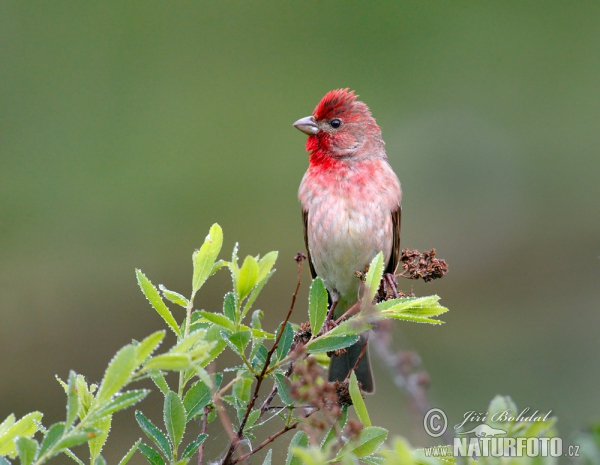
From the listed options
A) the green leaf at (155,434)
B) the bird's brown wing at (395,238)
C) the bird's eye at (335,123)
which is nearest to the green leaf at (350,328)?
the green leaf at (155,434)

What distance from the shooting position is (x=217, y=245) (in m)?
1.77

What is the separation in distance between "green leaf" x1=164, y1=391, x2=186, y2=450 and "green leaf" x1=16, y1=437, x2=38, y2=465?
359 millimetres

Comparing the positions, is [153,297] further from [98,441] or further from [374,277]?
[374,277]

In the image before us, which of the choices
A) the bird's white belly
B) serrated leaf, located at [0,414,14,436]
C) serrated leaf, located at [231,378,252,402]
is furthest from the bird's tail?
serrated leaf, located at [0,414,14,436]

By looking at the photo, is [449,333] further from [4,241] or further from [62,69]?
[62,69]

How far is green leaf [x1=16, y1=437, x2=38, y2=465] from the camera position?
129 centimetres

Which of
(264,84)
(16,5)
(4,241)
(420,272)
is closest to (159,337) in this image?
(420,272)

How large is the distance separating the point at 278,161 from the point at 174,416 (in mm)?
8052

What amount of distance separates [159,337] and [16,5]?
33.1ft

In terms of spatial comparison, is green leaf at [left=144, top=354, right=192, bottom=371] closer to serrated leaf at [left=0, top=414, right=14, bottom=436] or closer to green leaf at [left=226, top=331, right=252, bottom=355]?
green leaf at [left=226, top=331, right=252, bottom=355]

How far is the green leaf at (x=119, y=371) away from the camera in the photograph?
1.30 meters

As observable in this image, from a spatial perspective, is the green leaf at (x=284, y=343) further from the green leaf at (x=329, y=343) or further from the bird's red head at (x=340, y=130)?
the bird's red head at (x=340, y=130)

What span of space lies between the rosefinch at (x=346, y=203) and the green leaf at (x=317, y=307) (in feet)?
6.01

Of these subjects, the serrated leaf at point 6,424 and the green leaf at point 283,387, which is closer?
the serrated leaf at point 6,424
